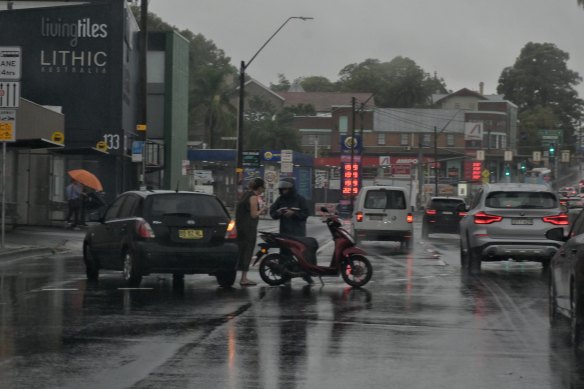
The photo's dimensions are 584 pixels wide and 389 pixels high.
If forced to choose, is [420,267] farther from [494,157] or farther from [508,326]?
[494,157]

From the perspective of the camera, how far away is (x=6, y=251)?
934 inches

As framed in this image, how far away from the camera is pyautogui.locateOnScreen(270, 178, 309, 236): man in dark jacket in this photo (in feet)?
60.3

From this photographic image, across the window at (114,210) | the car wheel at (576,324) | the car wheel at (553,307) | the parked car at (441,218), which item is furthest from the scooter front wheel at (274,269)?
the parked car at (441,218)

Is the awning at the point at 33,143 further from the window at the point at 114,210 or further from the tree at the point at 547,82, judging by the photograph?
the tree at the point at 547,82

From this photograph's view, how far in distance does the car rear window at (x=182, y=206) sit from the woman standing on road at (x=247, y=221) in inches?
24.7

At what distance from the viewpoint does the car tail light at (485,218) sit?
20.8m

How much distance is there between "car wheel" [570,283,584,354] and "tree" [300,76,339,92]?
160m

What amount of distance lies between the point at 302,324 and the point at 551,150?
6774 cm

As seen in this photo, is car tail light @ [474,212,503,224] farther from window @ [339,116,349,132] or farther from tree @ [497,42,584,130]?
tree @ [497,42,584,130]

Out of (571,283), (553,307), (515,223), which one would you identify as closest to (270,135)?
(515,223)

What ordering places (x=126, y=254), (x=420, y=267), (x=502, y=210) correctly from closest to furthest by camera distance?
(x=126, y=254)
(x=502, y=210)
(x=420, y=267)

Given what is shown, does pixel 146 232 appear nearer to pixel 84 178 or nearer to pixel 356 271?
pixel 356 271

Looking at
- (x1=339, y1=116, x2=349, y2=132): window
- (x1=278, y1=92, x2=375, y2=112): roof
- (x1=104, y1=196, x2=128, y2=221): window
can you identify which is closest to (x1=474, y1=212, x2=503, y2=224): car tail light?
(x1=104, y1=196, x2=128, y2=221): window

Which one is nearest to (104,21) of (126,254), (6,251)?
(6,251)
